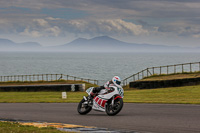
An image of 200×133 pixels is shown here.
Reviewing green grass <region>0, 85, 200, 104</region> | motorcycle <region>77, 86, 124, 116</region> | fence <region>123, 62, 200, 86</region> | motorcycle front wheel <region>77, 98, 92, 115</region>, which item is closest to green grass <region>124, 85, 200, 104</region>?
green grass <region>0, 85, 200, 104</region>

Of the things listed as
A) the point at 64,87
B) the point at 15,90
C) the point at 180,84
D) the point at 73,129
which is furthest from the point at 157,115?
the point at 15,90

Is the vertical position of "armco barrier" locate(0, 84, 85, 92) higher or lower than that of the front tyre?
higher

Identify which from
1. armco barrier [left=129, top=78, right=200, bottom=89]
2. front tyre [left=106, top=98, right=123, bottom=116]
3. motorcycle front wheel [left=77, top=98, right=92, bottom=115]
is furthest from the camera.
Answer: armco barrier [left=129, top=78, right=200, bottom=89]

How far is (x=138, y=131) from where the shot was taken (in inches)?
383

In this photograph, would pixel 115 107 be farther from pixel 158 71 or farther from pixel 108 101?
pixel 158 71

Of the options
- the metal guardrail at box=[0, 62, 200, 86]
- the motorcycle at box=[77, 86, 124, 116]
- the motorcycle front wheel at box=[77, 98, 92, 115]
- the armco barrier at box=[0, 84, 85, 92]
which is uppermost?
the metal guardrail at box=[0, 62, 200, 86]

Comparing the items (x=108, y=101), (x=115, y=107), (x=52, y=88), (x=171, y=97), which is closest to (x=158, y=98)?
(x=171, y=97)

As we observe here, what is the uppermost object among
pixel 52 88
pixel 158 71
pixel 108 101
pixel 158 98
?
pixel 158 71

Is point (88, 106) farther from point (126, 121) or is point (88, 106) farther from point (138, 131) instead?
point (138, 131)

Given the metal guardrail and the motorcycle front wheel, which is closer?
the motorcycle front wheel

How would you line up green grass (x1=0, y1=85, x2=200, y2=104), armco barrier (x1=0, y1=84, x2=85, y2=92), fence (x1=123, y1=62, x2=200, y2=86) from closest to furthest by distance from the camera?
green grass (x1=0, y1=85, x2=200, y2=104)
armco barrier (x1=0, y1=84, x2=85, y2=92)
fence (x1=123, y1=62, x2=200, y2=86)

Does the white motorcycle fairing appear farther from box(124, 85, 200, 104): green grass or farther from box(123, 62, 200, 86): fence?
box(123, 62, 200, 86): fence

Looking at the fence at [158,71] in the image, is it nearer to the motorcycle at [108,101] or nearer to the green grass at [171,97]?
the green grass at [171,97]

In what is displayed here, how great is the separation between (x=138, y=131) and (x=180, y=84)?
80.8 feet
